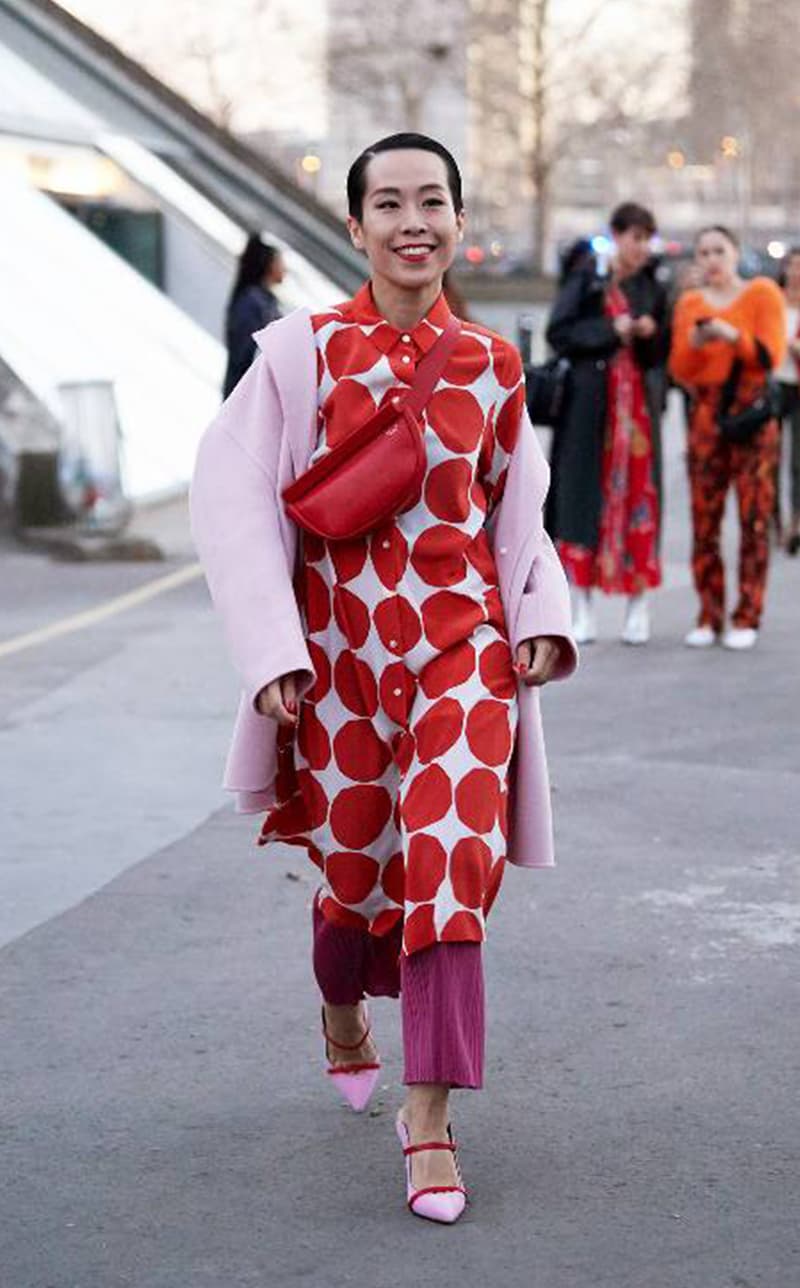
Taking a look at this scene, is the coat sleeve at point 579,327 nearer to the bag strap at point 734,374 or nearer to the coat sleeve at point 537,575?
the bag strap at point 734,374

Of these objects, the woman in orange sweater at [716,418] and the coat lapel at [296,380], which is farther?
the woman in orange sweater at [716,418]

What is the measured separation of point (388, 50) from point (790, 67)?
141ft

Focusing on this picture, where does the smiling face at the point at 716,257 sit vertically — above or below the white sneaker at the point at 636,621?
above

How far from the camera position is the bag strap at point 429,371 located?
451 centimetres

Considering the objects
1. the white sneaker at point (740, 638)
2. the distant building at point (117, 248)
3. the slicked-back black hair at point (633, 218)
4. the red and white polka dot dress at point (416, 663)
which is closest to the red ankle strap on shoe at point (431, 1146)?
the red and white polka dot dress at point (416, 663)

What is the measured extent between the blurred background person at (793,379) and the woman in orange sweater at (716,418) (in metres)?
4.12

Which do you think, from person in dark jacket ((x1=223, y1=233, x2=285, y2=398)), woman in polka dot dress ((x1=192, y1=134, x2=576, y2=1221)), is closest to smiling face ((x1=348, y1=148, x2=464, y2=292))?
woman in polka dot dress ((x1=192, y1=134, x2=576, y2=1221))

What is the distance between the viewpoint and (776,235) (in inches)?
4166

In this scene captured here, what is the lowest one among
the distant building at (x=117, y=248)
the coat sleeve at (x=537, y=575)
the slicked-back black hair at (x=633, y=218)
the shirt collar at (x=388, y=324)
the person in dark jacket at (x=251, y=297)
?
the distant building at (x=117, y=248)

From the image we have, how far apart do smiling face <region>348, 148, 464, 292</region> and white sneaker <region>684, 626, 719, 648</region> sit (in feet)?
23.6

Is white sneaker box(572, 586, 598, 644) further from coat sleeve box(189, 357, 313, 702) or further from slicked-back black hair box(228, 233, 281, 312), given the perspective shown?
coat sleeve box(189, 357, 313, 702)

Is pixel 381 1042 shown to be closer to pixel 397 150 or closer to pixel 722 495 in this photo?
pixel 397 150

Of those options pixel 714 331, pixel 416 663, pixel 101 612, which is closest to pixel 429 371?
pixel 416 663

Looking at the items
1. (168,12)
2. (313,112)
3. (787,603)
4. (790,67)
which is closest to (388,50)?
(313,112)
